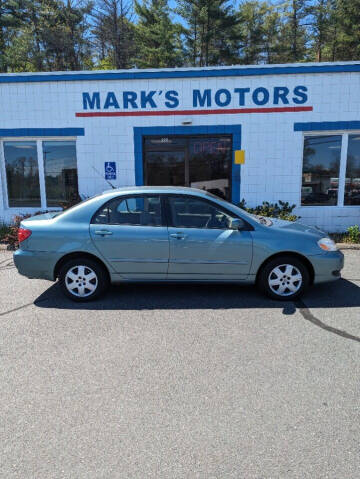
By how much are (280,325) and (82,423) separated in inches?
95.8

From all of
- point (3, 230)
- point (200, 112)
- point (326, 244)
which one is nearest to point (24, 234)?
point (326, 244)

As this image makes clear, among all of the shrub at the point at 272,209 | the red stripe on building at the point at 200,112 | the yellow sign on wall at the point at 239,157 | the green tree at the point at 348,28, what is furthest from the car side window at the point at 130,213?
the green tree at the point at 348,28

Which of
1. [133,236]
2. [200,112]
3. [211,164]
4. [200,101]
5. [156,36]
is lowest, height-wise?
[133,236]

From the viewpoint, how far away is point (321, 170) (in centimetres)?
931

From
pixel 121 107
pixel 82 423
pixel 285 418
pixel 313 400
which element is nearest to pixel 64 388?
pixel 82 423

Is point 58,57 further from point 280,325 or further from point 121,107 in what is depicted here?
point 280,325

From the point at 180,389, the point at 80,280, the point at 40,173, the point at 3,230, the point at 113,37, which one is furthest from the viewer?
the point at 113,37

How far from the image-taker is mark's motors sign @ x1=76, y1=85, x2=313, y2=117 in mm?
8828

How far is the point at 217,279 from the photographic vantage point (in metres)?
4.76

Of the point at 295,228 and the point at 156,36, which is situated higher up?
the point at 156,36

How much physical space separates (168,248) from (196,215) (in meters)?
0.60

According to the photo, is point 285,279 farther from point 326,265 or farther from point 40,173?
point 40,173

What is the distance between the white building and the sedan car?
15.6 feet

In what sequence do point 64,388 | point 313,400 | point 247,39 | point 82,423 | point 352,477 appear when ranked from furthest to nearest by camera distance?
point 247,39 → point 64,388 → point 313,400 → point 82,423 → point 352,477
